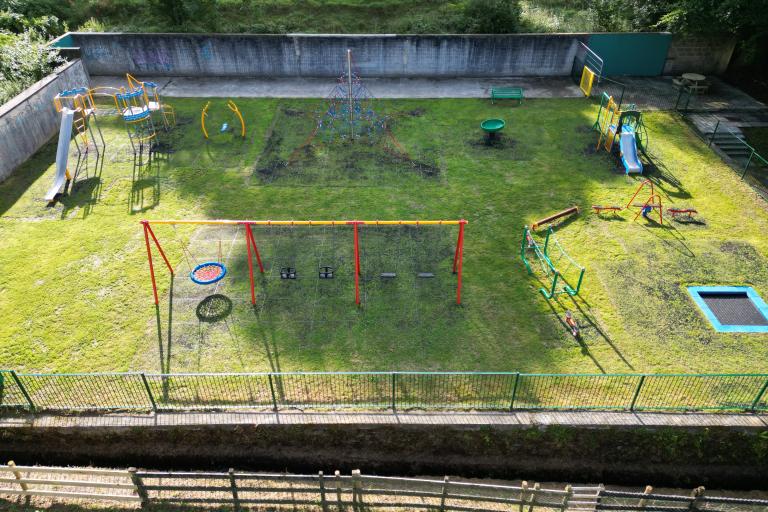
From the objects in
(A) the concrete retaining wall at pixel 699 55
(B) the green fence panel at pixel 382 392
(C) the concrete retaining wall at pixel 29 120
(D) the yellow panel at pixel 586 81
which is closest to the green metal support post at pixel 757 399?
(B) the green fence panel at pixel 382 392

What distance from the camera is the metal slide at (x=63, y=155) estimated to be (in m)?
17.2

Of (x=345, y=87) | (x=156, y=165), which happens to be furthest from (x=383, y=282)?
(x=345, y=87)

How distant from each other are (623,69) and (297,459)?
904 inches

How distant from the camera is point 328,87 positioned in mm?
24172

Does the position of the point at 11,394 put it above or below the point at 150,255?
below

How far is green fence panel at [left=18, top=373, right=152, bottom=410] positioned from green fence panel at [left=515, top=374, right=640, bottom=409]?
7.93 m

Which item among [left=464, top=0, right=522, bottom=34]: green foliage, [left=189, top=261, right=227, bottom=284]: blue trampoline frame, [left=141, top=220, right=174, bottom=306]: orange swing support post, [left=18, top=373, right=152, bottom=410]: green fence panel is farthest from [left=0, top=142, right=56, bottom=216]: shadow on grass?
[left=464, top=0, right=522, bottom=34]: green foliage

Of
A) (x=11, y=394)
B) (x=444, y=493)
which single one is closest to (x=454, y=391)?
(x=444, y=493)

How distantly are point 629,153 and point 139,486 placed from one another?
57.5ft

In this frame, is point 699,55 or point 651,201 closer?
point 651,201

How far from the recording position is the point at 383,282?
14219mm

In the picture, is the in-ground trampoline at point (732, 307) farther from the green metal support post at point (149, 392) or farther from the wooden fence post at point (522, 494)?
the green metal support post at point (149, 392)

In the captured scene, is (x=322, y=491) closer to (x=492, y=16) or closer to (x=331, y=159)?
(x=331, y=159)

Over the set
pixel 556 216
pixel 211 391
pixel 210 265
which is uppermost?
pixel 556 216
